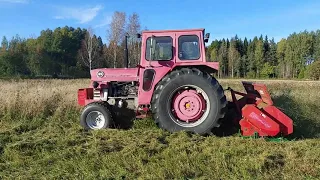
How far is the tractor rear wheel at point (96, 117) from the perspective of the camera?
7633 millimetres

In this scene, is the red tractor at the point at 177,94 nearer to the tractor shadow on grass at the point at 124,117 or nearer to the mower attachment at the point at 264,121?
the mower attachment at the point at 264,121

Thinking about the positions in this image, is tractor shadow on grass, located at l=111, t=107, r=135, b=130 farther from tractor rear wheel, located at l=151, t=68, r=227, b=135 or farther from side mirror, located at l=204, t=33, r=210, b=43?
side mirror, located at l=204, t=33, r=210, b=43

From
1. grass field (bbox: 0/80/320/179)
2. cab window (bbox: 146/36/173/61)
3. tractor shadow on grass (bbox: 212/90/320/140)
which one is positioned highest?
cab window (bbox: 146/36/173/61)

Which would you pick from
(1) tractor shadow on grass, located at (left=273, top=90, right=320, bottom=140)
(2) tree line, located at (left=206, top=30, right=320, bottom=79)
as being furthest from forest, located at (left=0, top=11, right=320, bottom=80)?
(1) tractor shadow on grass, located at (left=273, top=90, right=320, bottom=140)

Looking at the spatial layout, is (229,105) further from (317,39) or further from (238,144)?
(317,39)

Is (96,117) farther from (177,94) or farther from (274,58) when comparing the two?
(274,58)

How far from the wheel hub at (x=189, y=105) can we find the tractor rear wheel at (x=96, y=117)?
65.0 inches

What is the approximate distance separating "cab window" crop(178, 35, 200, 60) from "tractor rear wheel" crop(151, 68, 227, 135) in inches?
17.9

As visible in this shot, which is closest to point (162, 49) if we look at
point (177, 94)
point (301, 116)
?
point (177, 94)

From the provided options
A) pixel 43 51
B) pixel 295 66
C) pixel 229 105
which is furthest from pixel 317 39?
pixel 229 105

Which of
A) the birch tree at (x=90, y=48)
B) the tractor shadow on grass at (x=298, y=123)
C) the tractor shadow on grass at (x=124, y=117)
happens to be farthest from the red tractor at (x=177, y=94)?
the birch tree at (x=90, y=48)

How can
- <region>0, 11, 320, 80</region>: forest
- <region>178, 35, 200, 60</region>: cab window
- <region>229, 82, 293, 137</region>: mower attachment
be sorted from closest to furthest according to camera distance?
<region>229, 82, 293, 137</region>: mower attachment
<region>178, 35, 200, 60</region>: cab window
<region>0, 11, 320, 80</region>: forest

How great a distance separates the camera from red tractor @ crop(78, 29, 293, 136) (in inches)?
267

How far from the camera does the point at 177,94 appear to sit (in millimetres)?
7195
